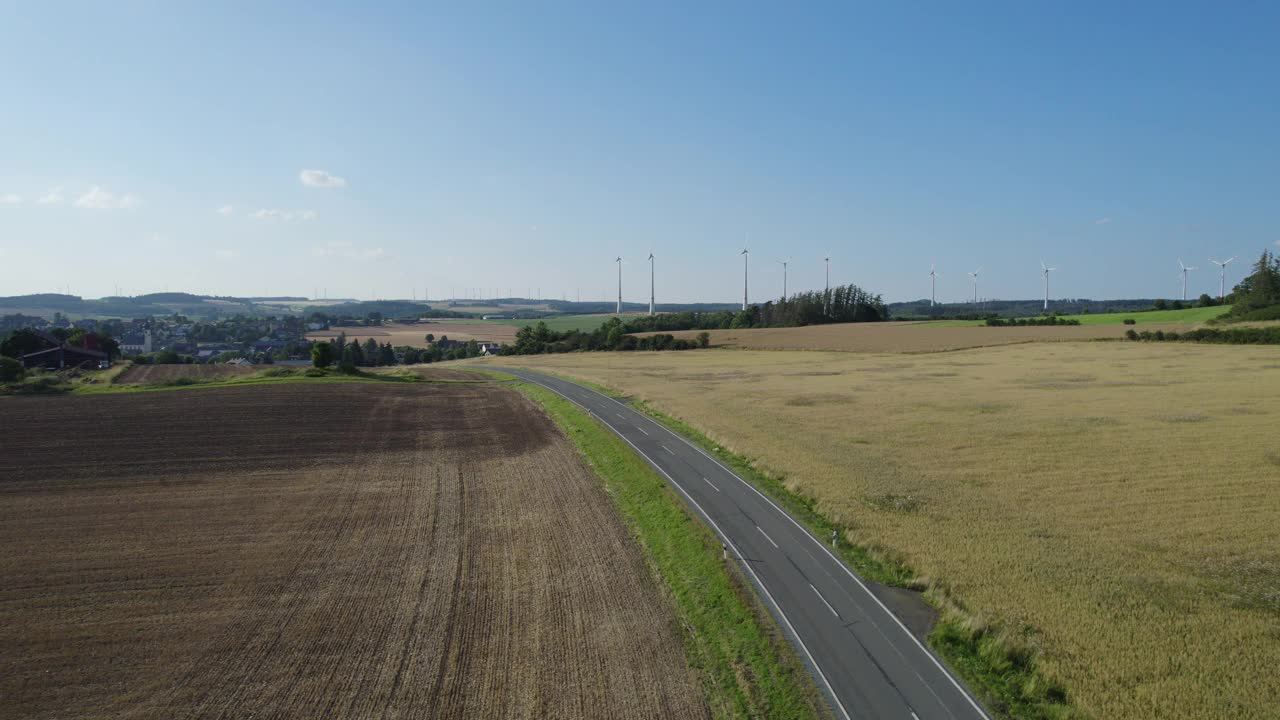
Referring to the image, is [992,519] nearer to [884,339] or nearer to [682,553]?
[682,553]

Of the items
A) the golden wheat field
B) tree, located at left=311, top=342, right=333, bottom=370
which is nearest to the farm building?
tree, located at left=311, top=342, right=333, bottom=370

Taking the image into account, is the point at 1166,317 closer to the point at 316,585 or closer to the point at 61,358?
the point at 316,585

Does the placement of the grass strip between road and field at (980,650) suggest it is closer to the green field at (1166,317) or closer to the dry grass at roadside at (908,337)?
the dry grass at roadside at (908,337)

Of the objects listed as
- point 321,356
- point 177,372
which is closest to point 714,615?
point 177,372

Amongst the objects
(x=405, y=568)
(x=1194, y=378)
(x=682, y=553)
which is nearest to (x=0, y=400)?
(x=405, y=568)

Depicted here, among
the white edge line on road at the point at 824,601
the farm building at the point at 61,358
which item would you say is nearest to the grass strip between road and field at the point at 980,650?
the white edge line on road at the point at 824,601
